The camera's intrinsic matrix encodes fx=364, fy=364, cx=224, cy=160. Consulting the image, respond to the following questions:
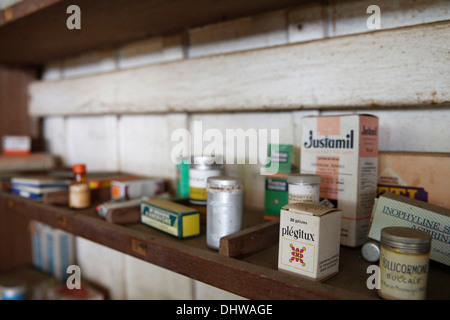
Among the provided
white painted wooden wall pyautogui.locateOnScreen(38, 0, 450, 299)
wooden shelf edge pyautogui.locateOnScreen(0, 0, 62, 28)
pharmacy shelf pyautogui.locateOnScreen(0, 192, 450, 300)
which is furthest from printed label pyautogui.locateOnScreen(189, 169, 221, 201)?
wooden shelf edge pyautogui.locateOnScreen(0, 0, 62, 28)

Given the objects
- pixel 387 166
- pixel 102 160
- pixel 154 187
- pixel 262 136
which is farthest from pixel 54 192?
pixel 387 166

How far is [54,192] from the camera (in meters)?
1.12

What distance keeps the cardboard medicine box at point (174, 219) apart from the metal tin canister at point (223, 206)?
3.6 inches

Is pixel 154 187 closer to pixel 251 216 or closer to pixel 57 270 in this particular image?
pixel 251 216

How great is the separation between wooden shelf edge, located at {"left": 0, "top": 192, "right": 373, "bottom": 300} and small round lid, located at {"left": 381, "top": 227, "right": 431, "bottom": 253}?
0.27 feet

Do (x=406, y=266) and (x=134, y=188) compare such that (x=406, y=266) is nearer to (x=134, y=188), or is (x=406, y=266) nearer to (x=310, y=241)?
(x=310, y=241)

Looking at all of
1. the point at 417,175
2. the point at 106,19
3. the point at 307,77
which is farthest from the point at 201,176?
the point at 106,19

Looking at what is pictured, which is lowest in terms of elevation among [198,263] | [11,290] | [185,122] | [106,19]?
[11,290]

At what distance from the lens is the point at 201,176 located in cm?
85

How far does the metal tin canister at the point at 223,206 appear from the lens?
682 millimetres

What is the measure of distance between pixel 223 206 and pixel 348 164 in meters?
0.25

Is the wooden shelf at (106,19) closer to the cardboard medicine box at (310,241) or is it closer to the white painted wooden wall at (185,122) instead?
the white painted wooden wall at (185,122)

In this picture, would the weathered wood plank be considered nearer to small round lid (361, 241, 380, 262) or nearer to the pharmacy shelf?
the pharmacy shelf

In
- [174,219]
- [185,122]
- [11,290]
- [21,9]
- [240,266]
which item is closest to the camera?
[240,266]
